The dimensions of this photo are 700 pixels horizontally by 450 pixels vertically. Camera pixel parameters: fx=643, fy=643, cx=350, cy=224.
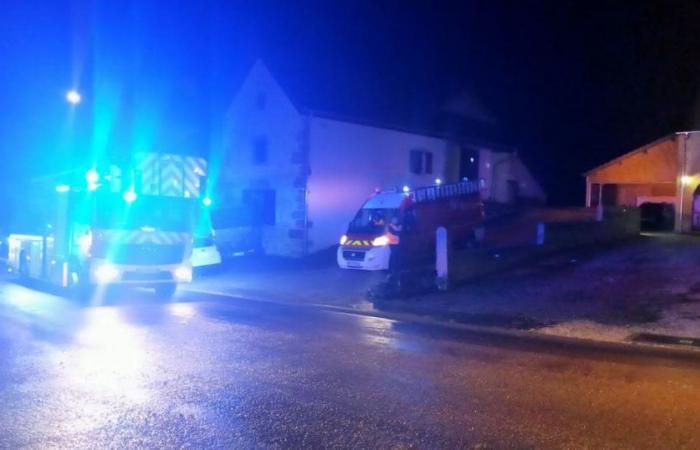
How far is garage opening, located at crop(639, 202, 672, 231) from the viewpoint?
31.0 metres

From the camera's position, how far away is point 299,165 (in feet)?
84.6

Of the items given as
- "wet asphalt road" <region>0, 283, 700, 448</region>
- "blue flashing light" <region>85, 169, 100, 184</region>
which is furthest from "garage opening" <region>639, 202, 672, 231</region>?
"blue flashing light" <region>85, 169, 100, 184</region>

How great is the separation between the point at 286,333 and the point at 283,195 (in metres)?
16.1

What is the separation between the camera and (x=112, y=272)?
46.9ft

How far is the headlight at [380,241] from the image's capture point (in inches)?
784

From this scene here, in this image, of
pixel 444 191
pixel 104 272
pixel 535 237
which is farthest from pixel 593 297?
pixel 104 272

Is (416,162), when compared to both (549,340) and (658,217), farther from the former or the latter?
(549,340)

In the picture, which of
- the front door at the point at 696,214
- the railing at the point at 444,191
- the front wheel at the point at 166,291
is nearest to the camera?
the front wheel at the point at 166,291

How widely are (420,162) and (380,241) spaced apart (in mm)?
12360

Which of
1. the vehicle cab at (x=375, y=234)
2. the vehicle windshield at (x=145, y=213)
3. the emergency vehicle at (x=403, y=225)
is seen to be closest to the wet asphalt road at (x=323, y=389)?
the vehicle windshield at (x=145, y=213)

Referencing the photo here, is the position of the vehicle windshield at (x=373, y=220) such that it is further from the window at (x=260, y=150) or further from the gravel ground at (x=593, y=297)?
the window at (x=260, y=150)

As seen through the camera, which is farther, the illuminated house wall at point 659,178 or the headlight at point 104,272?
the illuminated house wall at point 659,178

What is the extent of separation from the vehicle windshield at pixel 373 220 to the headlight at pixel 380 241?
0.30m

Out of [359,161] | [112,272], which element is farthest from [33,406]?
[359,161]
